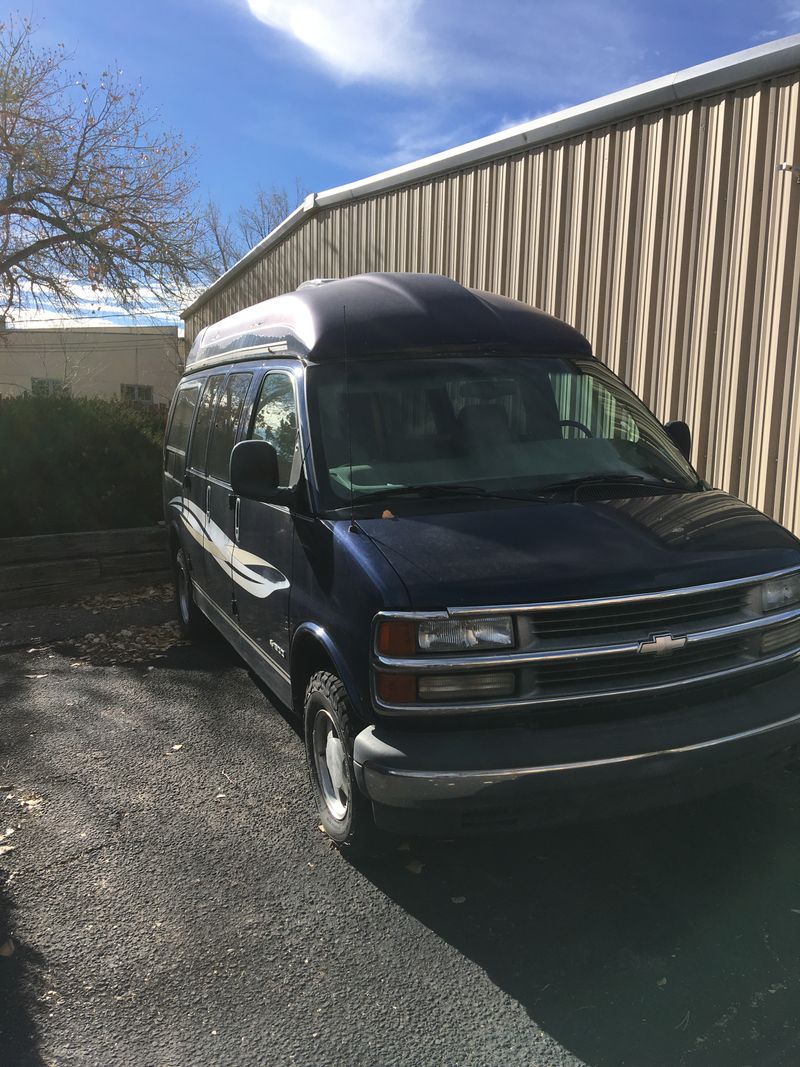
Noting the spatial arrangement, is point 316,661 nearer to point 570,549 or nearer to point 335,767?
point 335,767

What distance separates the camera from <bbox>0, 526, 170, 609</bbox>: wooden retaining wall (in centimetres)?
809

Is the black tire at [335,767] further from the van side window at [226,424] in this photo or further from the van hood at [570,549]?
the van side window at [226,424]

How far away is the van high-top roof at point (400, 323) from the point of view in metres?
4.04

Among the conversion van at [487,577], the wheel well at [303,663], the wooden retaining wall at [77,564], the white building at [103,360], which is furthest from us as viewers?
the white building at [103,360]

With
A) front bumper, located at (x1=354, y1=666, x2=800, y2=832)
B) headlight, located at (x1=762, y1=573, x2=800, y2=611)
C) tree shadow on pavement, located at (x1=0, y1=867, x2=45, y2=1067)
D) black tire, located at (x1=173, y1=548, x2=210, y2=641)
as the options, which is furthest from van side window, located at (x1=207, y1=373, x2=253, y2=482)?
headlight, located at (x1=762, y1=573, x2=800, y2=611)

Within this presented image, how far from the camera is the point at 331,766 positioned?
3.52 m

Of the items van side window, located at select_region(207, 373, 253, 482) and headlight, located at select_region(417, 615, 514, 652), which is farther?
van side window, located at select_region(207, 373, 253, 482)

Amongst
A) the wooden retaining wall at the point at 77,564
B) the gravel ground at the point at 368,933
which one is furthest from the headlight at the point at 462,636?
the wooden retaining wall at the point at 77,564

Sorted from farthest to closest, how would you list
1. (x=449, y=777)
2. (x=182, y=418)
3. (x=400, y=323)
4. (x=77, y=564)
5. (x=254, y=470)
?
(x=77, y=564) → (x=182, y=418) → (x=400, y=323) → (x=254, y=470) → (x=449, y=777)

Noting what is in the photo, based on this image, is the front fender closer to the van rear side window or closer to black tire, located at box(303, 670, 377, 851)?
black tire, located at box(303, 670, 377, 851)

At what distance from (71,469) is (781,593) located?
8.07m

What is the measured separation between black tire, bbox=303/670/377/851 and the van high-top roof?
1566mm

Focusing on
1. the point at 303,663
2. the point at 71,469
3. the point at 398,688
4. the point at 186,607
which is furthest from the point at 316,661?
the point at 71,469

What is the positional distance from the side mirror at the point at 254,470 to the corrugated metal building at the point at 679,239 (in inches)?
144
